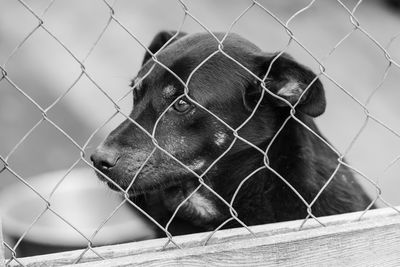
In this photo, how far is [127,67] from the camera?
844cm

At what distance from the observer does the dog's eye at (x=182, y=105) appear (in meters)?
3.54

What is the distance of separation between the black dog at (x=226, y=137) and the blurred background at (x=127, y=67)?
240 cm

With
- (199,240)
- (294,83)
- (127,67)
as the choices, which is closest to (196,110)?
(294,83)

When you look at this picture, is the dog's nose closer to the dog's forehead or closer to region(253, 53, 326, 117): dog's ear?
the dog's forehead

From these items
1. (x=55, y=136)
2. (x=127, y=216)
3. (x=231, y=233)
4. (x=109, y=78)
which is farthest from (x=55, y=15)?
(x=231, y=233)

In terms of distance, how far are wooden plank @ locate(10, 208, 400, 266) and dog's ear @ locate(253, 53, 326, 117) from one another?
1.73ft

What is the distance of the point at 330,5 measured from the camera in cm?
1004

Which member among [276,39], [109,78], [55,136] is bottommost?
[55,136]

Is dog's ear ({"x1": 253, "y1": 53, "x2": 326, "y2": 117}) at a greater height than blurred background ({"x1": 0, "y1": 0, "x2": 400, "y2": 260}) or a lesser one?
greater

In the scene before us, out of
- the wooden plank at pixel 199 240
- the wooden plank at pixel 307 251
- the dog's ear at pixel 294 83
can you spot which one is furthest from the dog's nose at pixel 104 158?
the dog's ear at pixel 294 83

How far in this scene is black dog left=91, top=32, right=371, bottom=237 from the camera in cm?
352

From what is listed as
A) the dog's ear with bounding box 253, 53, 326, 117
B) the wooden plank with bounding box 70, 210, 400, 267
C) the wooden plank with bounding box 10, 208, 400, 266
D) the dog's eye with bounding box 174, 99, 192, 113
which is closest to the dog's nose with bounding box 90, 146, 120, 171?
the dog's eye with bounding box 174, 99, 192, 113

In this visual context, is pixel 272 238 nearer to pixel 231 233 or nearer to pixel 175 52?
pixel 231 233

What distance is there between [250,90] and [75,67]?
5062 mm
